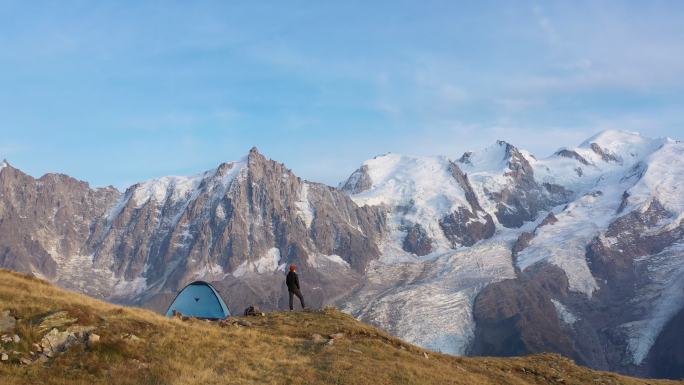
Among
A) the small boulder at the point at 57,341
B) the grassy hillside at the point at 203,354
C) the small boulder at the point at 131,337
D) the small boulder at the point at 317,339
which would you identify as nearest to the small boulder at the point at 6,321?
the grassy hillside at the point at 203,354

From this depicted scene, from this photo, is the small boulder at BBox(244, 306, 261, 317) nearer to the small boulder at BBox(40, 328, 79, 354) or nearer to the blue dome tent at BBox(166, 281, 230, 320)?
the blue dome tent at BBox(166, 281, 230, 320)

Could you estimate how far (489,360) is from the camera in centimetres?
4956

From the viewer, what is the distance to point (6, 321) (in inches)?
1232

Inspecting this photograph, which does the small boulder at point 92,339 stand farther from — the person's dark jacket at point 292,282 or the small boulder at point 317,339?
the person's dark jacket at point 292,282

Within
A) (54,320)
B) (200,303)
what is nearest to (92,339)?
(54,320)

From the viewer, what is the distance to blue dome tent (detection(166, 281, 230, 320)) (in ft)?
184

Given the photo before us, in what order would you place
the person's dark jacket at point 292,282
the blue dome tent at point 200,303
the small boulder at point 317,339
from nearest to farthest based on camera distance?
the small boulder at point 317,339, the person's dark jacket at point 292,282, the blue dome tent at point 200,303

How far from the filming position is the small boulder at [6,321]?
100 ft

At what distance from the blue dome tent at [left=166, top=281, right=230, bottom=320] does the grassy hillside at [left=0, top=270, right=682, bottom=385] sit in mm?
11324

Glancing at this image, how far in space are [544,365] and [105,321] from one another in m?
33.8

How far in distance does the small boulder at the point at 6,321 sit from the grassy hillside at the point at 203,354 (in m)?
0.36

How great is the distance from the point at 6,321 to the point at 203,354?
944cm

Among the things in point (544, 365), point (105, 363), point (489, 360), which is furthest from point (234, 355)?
point (544, 365)

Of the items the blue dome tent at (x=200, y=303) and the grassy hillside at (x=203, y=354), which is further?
the blue dome tent at (x=200, y=303)
